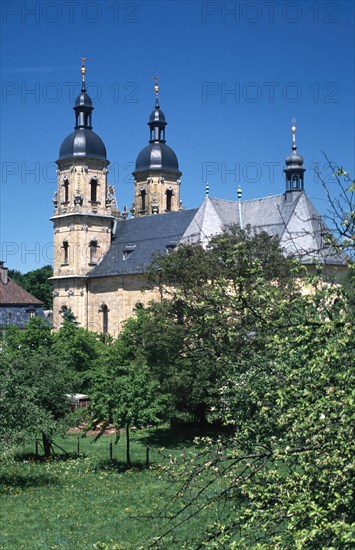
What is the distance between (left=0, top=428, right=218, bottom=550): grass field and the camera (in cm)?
1644

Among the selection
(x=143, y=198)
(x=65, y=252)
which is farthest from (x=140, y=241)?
(x=143, y=198)

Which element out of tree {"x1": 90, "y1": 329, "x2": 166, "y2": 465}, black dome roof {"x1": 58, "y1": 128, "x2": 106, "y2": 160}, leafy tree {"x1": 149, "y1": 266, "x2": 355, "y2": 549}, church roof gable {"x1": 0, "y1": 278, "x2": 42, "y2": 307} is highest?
black dome roof {"x1": 58, "y1": 128, "x2": 106, "y2": 160}

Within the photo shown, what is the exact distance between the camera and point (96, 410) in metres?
26.5

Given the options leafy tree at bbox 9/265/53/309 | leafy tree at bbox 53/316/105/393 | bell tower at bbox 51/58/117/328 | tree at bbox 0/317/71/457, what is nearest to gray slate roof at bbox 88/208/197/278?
bell tower at bbox 51/58/117/328

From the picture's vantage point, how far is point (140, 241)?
57625 millimetres

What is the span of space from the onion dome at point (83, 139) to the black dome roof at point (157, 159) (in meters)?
6.82

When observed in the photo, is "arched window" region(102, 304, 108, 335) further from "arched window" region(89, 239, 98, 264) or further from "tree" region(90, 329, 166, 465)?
"tree" region(90, 329, 166, 465)

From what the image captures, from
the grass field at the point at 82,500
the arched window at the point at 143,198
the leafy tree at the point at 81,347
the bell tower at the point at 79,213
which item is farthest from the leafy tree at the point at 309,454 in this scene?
the arched window at the point at 143,198

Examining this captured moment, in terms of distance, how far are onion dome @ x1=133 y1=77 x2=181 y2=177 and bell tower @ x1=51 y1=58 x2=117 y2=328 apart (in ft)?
22.5

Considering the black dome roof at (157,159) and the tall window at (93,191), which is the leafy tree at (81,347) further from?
the black dome roof at (157,159)

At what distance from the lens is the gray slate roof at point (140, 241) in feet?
180

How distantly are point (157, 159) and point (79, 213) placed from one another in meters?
11.2

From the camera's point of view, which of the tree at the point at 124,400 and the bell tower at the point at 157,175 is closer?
the tree at the point at 124,400

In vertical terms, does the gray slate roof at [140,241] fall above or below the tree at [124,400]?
above
